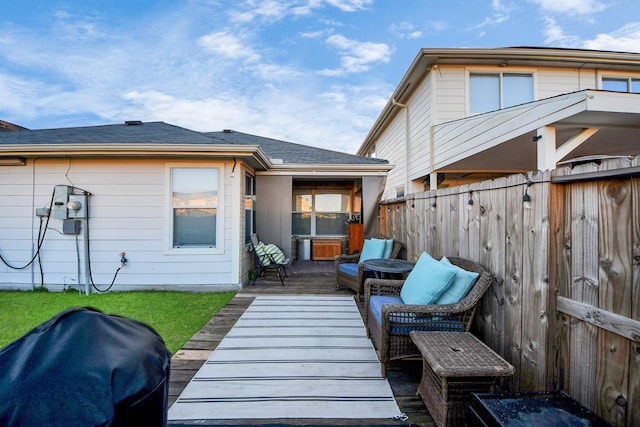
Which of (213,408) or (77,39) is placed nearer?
(213,408)

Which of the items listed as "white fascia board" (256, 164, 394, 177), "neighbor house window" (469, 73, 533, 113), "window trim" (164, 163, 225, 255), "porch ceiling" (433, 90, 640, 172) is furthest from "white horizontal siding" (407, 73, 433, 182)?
"window trim" (164, 163, 225, 255)

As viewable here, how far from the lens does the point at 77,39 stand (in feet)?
24.3

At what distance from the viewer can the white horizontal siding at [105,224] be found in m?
4.95

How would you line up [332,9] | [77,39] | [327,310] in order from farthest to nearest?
[332,9], [77,39], [327,310]

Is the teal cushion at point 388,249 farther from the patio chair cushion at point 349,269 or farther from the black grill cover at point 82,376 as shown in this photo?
the black grill cover at point 82,376

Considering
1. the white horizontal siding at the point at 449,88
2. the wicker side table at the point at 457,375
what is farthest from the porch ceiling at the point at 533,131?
the wicker side table at the point at 457,375

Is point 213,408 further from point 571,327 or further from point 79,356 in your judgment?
point 571,327

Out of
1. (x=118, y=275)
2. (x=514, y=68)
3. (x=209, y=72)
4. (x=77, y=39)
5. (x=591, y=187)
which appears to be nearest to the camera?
(x=591, y=187)

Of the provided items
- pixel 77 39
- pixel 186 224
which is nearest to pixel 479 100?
pixel 186 224

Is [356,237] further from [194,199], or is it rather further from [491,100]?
[491,100]

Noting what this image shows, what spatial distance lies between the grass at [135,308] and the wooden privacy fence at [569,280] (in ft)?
9.80

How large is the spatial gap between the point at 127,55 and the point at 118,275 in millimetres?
6782

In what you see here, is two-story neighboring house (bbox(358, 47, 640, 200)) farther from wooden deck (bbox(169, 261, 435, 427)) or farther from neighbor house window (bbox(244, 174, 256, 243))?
neighbor house window (bbox(244, 174, 256, 243))

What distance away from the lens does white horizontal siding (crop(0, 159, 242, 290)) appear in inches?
195
